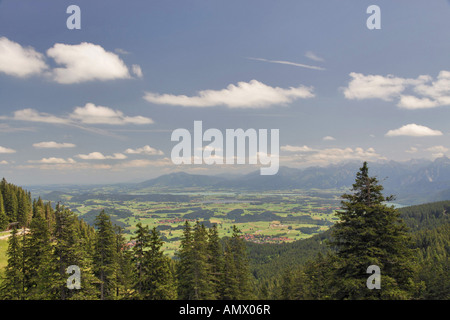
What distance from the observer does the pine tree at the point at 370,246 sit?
1709 cm

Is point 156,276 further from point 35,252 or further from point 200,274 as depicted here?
point 35,252

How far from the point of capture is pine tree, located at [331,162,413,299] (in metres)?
17.1

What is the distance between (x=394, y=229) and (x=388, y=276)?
329 cm

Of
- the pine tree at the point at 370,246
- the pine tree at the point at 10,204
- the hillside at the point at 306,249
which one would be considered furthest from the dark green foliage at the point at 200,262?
the hillside at the point at 306,249

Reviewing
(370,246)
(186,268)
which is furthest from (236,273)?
(370,246)

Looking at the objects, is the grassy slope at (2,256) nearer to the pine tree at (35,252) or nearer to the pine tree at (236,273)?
the pine tree at (35,252)

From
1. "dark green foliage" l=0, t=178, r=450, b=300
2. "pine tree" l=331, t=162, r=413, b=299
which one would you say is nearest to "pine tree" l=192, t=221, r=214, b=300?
"dark green foliage" l=0, t=178, r=450, b=300

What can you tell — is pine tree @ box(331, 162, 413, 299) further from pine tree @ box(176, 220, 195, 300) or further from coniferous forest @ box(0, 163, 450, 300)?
pine tree @ box(176, 220, 195, 300)

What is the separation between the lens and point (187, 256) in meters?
28.1
